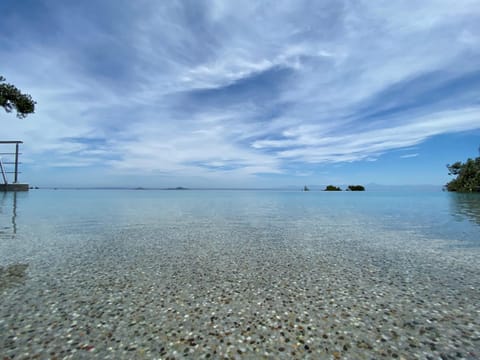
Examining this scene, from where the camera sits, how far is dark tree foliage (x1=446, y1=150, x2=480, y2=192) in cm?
6795

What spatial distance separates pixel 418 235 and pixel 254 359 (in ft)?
37.8

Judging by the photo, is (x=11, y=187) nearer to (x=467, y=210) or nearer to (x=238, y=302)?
(x=238, y=302)

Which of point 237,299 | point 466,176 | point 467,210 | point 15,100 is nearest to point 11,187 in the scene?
point 15,100

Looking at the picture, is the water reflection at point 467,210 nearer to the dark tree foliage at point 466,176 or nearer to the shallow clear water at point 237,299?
the shallow clear water at point 237,299

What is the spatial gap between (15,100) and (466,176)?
99.5 m

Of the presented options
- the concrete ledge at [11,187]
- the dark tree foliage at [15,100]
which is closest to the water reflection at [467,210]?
the dark tree foliage at [15,100]

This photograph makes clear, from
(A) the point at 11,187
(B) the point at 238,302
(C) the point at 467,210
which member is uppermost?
(A) the point at 11,187

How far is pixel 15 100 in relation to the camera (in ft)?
71.1

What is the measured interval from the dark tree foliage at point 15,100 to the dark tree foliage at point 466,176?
95.3 m

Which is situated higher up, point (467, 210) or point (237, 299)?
point (467, 210)

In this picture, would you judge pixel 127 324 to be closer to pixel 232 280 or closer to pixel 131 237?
pixel 232 280

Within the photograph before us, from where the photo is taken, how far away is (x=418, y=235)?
37.2 feet

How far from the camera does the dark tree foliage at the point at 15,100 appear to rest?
21047mm

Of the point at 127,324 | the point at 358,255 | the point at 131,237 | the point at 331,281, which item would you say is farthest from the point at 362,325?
the point at 131,237
